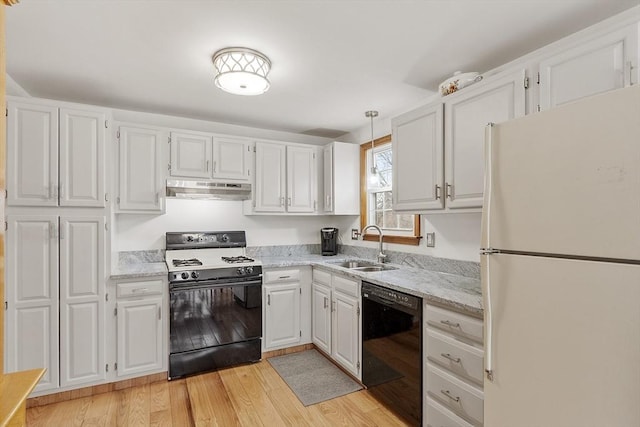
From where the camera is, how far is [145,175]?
2.97 m

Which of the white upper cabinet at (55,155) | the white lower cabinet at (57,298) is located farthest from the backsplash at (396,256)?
the white upper cabinet at (55,155)

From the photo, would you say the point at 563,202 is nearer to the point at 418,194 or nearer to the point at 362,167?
the point at 418,194

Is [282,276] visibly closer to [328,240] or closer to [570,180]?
[328,240]

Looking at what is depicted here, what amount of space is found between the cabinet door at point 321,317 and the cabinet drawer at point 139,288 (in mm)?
1404

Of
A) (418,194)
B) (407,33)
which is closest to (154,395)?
(418,194)

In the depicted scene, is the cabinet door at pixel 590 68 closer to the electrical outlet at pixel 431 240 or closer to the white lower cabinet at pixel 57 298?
the electrical outlet at pixel 431 240

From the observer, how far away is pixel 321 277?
3201 millimetres

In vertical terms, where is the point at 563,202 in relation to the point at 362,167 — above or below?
below

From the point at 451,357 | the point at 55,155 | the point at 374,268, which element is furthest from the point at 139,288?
the point at 451,357

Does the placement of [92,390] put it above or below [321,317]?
below

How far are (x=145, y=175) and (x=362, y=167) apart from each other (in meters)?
2.20

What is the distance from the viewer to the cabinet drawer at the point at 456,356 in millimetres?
1671

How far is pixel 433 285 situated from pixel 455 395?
2.10ft

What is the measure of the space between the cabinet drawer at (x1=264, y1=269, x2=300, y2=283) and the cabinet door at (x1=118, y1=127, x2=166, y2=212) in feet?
3.82
